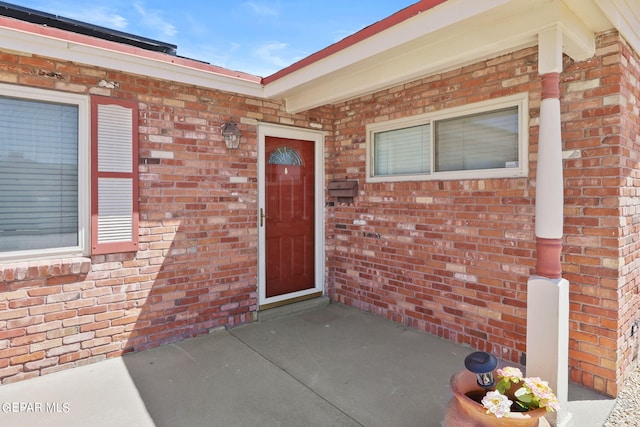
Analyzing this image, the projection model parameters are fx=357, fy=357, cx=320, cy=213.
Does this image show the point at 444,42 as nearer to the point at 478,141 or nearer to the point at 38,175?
the point at 478,141

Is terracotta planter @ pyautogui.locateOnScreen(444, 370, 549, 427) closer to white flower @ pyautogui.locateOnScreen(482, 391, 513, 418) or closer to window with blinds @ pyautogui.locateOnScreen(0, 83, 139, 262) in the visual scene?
white flower @ pyautogui.locateOnScreen(482, 391, 513, 418)

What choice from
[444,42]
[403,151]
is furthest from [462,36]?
[403,151]

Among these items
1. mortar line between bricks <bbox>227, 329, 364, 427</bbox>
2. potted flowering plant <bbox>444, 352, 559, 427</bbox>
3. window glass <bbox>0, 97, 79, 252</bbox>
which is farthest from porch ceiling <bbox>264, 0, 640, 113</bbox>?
mortar line between bricks <bbox>227, 329, 364, 427</bbox>

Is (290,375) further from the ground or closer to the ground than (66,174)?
closer to the ground

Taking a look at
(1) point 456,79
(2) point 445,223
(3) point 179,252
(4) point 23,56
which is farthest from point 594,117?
(4) point 23,56

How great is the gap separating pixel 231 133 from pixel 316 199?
1529mm

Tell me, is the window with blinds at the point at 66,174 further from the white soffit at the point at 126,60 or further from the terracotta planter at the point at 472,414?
the terracotta planter at the point at 472,414

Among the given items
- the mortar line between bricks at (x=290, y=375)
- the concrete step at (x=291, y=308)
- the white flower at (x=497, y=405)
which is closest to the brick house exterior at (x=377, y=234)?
the concrete step at (x=291, y=308)

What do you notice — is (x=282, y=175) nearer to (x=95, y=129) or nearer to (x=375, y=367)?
(x=95, y=129)

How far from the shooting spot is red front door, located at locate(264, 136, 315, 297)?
446 cm

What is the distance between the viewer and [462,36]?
104 inches

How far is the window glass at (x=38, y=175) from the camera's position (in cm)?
285

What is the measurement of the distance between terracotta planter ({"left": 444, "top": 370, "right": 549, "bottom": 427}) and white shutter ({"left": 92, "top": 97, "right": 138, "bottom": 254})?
2948 mm

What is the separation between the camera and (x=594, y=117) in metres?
2.68
